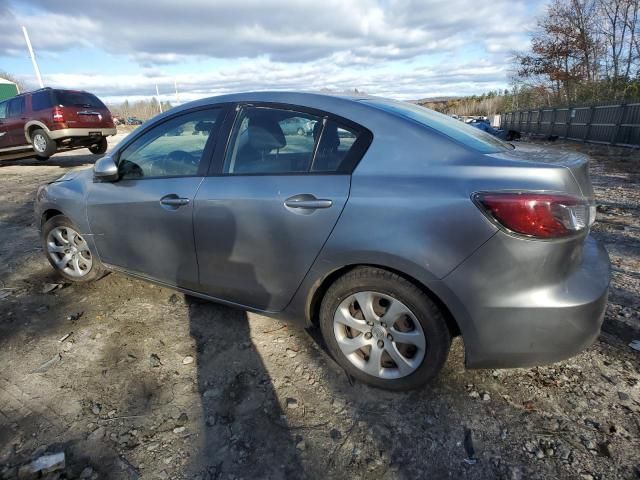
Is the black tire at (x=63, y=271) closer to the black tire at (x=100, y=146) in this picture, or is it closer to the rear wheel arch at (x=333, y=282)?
the rear wheel arch at (x=333, y=282)

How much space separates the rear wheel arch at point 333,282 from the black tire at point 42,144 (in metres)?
11.7

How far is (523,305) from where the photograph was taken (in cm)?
180

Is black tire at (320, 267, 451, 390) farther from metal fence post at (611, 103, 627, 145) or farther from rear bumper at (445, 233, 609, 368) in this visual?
metal fence post at (611, 103, 627, 145)

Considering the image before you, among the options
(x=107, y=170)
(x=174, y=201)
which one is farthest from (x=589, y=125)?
(x=107, y=170)

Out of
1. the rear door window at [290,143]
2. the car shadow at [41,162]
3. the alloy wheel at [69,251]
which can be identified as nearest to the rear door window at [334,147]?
the rear door window at [290,143]

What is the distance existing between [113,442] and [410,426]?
1.50 metres

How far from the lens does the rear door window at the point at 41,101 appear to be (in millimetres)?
10717

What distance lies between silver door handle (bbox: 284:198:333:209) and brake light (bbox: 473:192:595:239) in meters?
0.78

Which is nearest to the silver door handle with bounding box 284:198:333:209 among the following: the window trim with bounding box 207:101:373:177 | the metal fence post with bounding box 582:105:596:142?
the window trim with bounding box 207:101:373:177

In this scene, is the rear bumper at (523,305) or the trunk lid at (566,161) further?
the trunk lid at (566,161)

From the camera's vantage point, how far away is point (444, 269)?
1.86 meters

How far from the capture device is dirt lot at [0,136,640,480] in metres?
1.83

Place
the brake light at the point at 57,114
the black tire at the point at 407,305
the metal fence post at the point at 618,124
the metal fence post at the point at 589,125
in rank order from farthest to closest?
the metal fence post at the point at 589,125, the metal fence post at the point at 618,124, the brake light at the point at 57,114, the black tire at the point at 407,305

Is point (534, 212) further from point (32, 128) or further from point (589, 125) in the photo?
point (589, 125)
